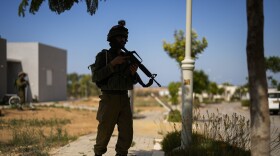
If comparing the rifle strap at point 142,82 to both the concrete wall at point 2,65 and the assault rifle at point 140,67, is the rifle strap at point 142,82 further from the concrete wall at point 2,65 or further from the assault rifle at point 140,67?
the concrete wall at point 2,65

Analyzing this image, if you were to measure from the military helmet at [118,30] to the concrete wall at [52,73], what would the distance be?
24.1m

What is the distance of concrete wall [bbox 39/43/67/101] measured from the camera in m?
28.0

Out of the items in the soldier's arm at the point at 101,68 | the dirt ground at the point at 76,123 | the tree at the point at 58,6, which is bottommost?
the dirt ground at the point at 76,123

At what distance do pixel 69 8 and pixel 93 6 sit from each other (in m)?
0.31

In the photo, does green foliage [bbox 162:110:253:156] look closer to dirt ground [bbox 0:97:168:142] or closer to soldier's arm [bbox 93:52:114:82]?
soldier's arm [bbox 93:52:114:82]

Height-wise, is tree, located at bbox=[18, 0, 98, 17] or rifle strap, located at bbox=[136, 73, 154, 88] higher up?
tree, located at bbox=[18, 0, 98, 17]

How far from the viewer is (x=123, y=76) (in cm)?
438

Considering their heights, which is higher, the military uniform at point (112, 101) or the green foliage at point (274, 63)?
the green foliage at point (274, 63)

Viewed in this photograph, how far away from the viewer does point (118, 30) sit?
435 cm

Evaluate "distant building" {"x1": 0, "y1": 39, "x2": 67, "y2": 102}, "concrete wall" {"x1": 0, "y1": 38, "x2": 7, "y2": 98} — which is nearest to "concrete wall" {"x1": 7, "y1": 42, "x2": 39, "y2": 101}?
"distant building" {"x1": 0, "y1": 39, "x2": 67, "y2": 102}

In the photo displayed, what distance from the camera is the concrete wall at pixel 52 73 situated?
2802 cm

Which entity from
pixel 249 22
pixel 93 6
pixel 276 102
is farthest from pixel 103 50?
pixel 276 102

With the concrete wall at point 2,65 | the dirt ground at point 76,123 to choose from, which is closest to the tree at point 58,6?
A: the dirt ground at point 76,123

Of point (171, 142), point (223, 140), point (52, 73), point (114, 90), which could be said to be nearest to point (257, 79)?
point (114, 90)
